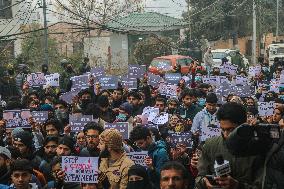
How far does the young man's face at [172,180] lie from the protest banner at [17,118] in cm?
435

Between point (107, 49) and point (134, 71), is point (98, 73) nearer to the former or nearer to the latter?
point (134, 71)

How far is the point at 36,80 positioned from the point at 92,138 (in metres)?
7.35

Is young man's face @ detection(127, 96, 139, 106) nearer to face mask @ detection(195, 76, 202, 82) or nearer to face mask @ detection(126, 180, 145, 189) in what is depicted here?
face mask @ detection(195, 76, 202, 82)

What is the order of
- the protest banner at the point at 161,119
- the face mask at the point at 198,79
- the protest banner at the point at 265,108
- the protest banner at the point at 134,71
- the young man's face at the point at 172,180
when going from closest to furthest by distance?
the young man's face at the point at 172,180 → the protest banner at the point at 161,119 → the protest banner at the point at 265,108 → the protest banner at the point at 134,71 → the face mask at the point at 198,79

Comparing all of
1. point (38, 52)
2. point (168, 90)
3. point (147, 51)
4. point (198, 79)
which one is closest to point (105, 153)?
point (168, 90)

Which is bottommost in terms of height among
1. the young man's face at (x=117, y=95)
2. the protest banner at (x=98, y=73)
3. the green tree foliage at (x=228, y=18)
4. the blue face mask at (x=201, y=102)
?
the blue face mask at (x=201, y=102)

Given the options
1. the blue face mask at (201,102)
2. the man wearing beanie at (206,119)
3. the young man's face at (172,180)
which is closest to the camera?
the young man's face at (172,180)

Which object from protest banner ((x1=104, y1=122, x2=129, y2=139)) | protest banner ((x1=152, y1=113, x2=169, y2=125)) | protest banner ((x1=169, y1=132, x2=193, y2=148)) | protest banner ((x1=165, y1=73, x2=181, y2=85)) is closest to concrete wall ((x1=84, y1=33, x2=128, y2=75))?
protest banner ((x1=165, y1=73, x2=181, y2=85))

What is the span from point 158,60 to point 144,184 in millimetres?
21073

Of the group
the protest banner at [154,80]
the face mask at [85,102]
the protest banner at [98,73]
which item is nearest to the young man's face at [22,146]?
the face mask at [85,102]

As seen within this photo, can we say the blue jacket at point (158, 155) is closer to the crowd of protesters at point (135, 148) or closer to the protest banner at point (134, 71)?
the crowd of protesters at point (135, 148)

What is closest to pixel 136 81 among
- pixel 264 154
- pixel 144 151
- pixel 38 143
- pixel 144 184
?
pixel 38 143

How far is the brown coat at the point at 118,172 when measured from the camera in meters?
5.82

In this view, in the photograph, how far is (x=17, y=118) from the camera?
9.01 metres
